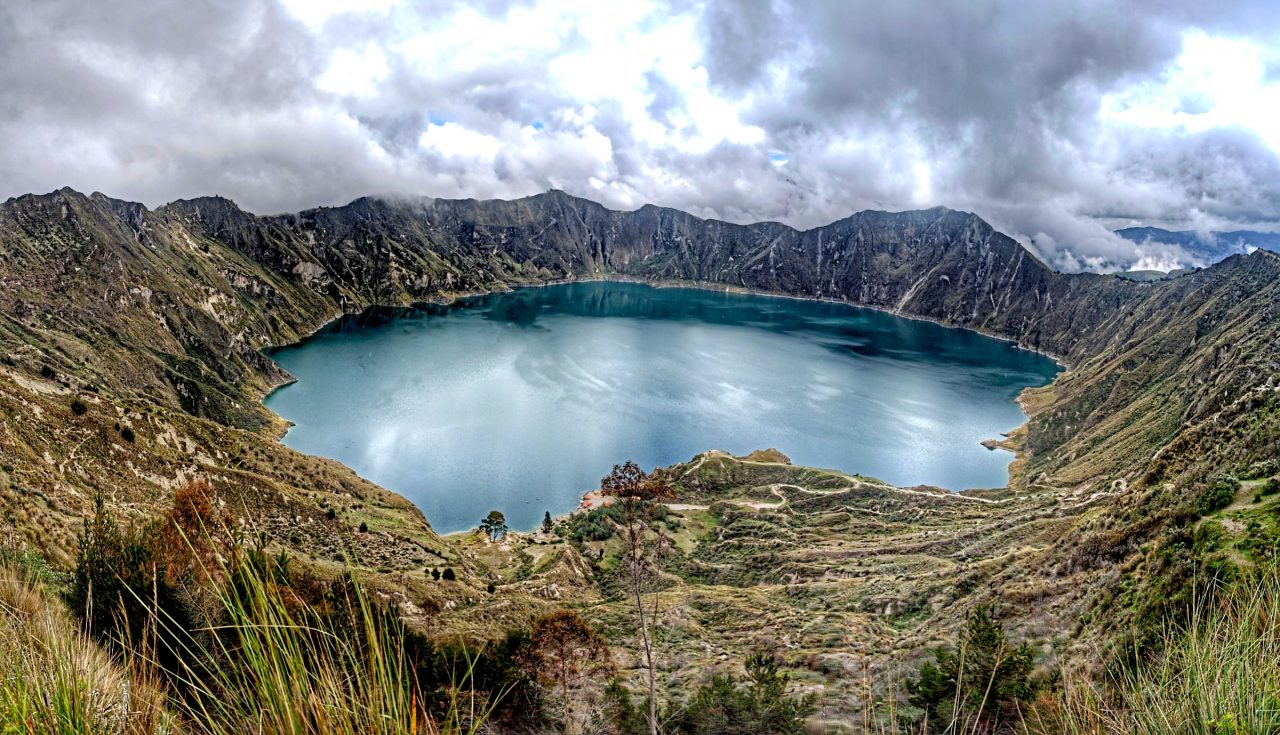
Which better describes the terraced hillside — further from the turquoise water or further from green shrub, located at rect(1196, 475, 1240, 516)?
the turquoise water

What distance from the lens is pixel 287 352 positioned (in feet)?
455

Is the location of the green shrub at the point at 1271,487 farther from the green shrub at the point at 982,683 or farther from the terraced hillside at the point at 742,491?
the green shrub at the point at 982,683

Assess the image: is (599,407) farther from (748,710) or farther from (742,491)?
(748,710)

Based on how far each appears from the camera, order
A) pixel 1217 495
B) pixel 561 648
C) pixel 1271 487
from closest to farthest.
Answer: pixel 1271 487 → pixel 1217 495 → pixel 561 648

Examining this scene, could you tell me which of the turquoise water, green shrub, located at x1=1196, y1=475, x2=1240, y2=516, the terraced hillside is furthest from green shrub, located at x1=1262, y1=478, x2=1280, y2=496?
the turquoise water

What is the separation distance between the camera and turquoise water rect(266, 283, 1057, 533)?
71.1 m

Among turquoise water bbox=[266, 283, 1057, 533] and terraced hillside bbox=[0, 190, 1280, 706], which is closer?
terraced hillside bbox=[0, 190, 1280, 706]

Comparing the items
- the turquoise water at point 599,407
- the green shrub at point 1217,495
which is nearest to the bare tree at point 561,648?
the green shrub at point 1217,495

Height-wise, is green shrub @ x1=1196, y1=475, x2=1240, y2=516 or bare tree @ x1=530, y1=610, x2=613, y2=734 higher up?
green shrub @ x1=1196, y1=475, x2=1240, y2=516

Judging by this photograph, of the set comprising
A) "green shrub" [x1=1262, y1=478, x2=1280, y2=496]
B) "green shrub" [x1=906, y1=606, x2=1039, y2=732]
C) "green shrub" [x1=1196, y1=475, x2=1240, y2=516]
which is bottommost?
"green shrub" [x1=906, y1=606, x2=1039, y2=732]

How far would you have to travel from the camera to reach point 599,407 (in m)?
94.1

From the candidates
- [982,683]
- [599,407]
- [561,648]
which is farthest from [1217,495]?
[599,407]

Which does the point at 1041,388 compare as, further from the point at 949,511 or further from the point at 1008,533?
the point at 1008,533

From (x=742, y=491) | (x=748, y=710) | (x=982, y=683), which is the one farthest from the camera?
(x=742, y=491)
